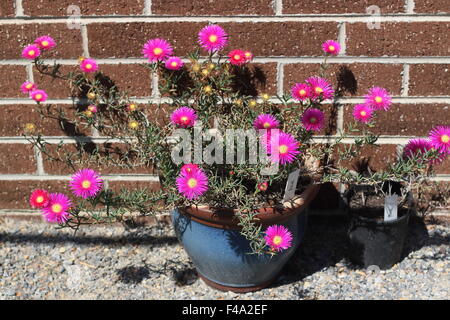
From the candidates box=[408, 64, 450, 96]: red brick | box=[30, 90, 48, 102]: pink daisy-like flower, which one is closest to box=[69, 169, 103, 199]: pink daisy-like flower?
box=[30, 90, 48, 102]: pink daisy-like flower

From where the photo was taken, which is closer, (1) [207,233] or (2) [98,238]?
(1) [207,233]

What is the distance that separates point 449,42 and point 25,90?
141 centimetres

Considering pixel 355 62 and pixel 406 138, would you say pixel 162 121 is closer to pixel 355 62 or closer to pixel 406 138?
pixel 355 62

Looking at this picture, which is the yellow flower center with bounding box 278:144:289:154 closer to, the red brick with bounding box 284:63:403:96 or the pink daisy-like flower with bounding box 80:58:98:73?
the red brick with bounding box 284:63:403:96

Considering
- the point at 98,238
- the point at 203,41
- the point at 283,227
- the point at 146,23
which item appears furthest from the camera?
the point at 98,238

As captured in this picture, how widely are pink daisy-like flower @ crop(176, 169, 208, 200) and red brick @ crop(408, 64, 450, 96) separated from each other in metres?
0.86

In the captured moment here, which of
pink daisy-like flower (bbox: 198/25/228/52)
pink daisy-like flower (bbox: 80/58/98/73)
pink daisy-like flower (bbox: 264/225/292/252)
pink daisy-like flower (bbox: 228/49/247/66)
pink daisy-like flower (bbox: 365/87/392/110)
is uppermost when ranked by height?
pink daisy-like flower (bbox: 198/25/228/52)

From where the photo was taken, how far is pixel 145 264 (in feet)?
6.51

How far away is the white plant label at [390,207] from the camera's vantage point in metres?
1.77

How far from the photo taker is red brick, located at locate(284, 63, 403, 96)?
74.2 inches

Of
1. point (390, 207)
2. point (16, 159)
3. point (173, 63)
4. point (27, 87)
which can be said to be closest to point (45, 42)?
point (27, 87)

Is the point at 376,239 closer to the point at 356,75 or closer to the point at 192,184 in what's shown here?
the point at 356,75

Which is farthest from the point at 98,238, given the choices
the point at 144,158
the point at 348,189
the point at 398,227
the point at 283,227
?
the point at 398,227

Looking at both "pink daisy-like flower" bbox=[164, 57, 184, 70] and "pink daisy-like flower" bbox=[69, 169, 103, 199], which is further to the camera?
"pink daisy-like flower" bbox=[164, 57, 184, 70]
